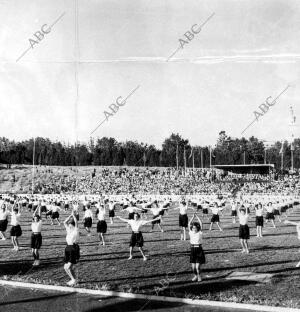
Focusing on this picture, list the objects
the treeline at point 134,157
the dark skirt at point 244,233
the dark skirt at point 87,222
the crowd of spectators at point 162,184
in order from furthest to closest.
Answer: the treeline at point 134,157 < the crowd of spectators at point 162,184 < the dark skirt at point 87,222 < the dark skirt at point 244,233

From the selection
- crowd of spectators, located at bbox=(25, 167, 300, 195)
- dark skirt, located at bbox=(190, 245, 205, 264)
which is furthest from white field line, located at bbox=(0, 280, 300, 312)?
crowd of spectators, located at bbox=(25, 167, 300, 195)

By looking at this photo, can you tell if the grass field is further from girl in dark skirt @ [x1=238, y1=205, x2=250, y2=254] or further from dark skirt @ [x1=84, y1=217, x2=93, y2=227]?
dark skirt @ [x1=84, y1=217, x2=93, y2=227]

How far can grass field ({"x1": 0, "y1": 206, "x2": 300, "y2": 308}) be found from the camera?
10.2 metres

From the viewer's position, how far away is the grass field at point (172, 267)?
1021cm

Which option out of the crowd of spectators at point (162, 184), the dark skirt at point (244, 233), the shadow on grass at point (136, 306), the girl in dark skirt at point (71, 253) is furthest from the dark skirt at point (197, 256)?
the crowd of spectators at point (162, 184)

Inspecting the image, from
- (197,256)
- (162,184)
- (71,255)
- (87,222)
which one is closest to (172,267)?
(197,256)

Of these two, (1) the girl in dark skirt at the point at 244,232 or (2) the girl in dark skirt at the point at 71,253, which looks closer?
(2) the girl in dark skirt at the point at 71,253

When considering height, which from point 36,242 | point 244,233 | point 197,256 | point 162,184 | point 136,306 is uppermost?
point 162,184

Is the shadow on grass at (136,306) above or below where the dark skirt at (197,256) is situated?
below

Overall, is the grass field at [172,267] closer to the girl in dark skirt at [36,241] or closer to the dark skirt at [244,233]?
the girl in dark skirt at [36,241]

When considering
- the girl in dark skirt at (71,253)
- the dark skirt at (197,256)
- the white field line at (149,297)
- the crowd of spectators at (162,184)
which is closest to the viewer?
the white field line at (149,297)

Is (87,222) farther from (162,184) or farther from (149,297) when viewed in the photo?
(162,184)

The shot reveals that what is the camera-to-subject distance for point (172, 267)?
12859 mm

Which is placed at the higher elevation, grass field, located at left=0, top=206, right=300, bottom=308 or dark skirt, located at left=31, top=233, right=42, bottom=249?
dark skirt, located at left=31, top=233, right=42, bottom=249
